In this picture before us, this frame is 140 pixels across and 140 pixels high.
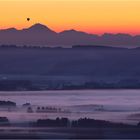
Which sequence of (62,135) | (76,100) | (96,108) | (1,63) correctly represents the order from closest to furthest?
(62,135), (96,108), (76,100), (1,63)

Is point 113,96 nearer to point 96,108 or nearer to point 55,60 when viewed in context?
point 96,108

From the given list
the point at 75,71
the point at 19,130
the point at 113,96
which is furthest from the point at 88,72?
the point at 19,130

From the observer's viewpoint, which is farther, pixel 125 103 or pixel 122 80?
pixel 122 80

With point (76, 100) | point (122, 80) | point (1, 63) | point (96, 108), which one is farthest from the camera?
point (1, 63)

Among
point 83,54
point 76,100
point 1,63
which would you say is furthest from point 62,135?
point 83,54

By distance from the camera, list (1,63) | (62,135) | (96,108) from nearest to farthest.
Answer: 1. (62,135)
2. (96,108)
3. (1,63)

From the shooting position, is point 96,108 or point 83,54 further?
point 83,54

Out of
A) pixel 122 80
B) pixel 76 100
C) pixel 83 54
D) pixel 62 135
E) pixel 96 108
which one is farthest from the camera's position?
pixel 83 54

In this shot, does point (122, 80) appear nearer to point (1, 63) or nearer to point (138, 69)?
point (138, 69)
